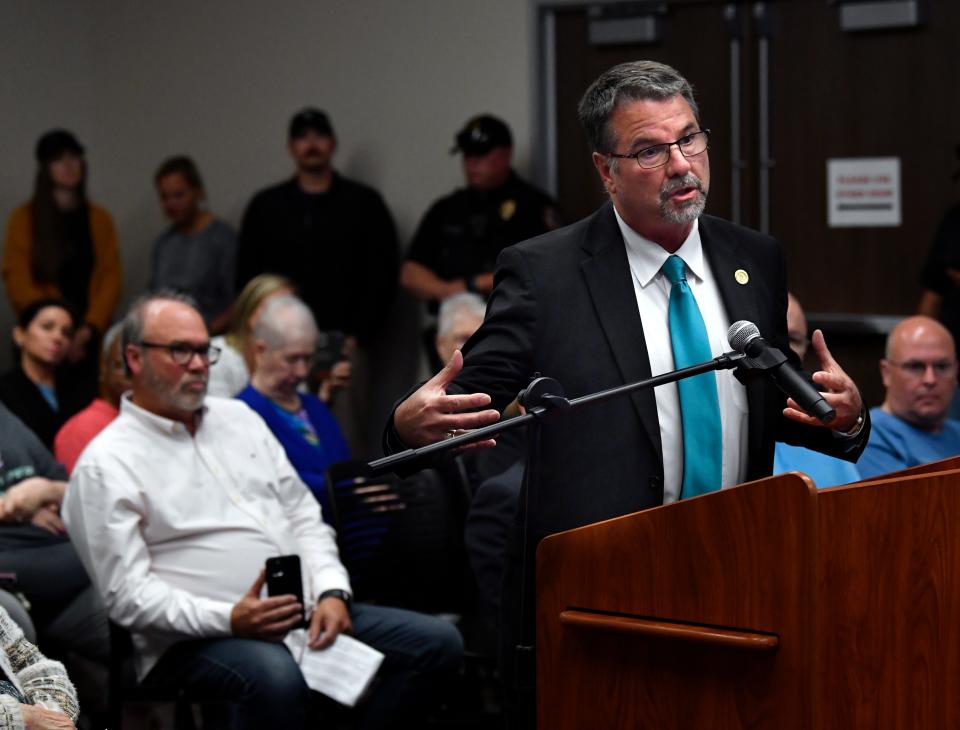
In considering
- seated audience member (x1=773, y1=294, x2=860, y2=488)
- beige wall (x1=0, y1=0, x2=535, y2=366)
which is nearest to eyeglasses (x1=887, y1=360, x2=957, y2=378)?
seated audience member (x1=773, y1=294, x2=860, y2=488)

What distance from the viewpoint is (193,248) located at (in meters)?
6.42

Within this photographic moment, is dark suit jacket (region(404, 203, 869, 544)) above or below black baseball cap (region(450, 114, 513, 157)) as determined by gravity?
below

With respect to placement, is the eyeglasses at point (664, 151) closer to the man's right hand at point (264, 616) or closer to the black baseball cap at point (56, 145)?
the man's right hand at point (264, 616)

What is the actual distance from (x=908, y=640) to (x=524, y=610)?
1.58ft

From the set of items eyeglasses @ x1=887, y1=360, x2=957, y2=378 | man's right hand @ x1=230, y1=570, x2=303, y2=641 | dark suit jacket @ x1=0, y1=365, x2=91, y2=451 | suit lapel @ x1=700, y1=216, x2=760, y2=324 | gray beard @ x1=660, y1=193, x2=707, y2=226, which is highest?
gray beard @ x1=660, y1=193, x2=707, y2=226

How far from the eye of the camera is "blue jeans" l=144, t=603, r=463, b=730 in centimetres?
288

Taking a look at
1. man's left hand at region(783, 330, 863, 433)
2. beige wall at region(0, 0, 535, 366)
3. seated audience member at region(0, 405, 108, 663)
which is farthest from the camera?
beige wall at region(0, 0, 535, 366)

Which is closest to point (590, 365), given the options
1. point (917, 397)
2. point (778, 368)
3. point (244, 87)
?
point (778, 368)

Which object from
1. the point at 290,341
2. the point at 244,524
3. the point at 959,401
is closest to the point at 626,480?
the point at 244,524

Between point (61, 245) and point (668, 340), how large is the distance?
4817 millimetres

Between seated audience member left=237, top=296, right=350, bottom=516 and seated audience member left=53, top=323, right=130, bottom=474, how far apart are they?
346 millimetres

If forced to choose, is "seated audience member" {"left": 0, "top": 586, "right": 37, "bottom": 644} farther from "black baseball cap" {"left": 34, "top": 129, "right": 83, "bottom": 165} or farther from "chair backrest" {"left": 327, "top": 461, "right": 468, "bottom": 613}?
"black baseball cap" {"left": 34, "top": 129, "right": 83, "bottom": 165}

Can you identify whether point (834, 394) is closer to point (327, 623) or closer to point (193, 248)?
point (327, 623)

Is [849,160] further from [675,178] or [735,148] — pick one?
[675,178]
